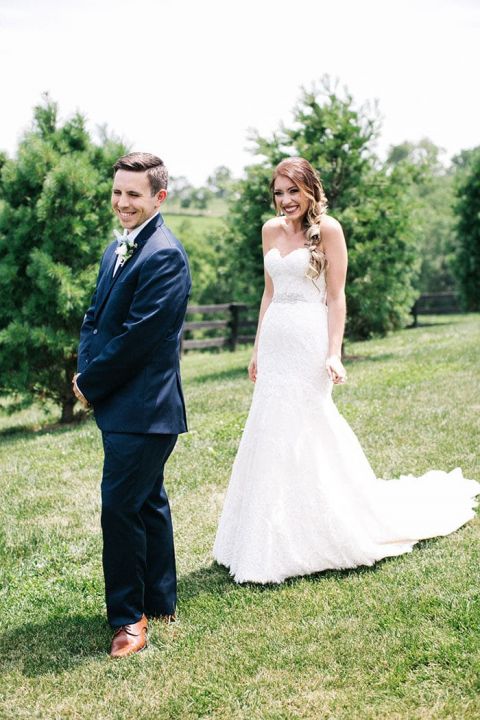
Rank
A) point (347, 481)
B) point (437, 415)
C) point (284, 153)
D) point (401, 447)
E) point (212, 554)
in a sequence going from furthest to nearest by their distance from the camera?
point (284, 153), point (437, 415), point (401, 447), point (212, 554), point (347, 481)

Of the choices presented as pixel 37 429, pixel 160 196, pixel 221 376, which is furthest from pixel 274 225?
pixel 221 376

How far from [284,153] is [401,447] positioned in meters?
8.64

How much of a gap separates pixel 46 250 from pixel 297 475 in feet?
20.6

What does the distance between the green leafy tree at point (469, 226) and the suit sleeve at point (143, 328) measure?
20.7 m

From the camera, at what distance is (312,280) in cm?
488

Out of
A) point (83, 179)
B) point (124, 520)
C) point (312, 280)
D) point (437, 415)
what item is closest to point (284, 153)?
point (83, 179)

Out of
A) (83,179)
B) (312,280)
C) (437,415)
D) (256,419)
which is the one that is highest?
(83,179)

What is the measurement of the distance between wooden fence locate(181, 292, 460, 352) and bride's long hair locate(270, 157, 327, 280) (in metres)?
11.6

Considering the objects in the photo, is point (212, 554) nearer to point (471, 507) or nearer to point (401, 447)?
point (471, 507)

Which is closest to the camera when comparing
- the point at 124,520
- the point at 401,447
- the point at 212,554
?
the point at 124,520

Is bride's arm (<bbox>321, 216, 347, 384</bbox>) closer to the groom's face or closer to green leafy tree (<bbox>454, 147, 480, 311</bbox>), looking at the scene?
the groom's face

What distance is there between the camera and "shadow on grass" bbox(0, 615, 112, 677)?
153 inches

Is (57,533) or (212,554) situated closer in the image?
(212,554)

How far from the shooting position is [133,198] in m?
3.90
